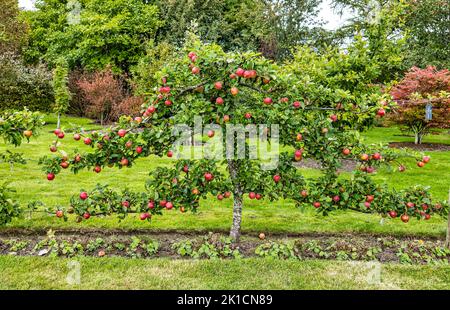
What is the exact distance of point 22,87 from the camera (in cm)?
1764

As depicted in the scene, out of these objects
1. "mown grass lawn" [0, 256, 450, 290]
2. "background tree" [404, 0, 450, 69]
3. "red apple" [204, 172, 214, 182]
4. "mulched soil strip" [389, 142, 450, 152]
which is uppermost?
"background tree" [404, 0, 450, 69]

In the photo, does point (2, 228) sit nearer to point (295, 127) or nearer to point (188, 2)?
point (295, 127)

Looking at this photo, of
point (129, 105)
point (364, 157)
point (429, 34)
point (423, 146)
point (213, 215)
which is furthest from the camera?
point (429, 34)

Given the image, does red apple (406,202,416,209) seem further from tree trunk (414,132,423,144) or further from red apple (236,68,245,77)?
tree trunk (414,132,423,144)

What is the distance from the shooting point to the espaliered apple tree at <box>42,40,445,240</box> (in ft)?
14.7

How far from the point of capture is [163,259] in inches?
177

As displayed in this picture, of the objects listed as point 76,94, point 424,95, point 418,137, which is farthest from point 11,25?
point 418,137

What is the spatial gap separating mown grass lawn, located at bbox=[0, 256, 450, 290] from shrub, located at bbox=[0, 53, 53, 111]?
14356mm

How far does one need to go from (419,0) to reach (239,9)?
1073cm

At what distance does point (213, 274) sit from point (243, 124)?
1.69 meters

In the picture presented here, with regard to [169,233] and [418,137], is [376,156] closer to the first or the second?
[169,233]

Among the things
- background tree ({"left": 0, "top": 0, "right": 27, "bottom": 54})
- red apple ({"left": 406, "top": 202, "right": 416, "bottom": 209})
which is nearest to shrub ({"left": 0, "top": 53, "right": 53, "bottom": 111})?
background tree ({"left": 0, "top": 0, "right": 27, "bottom": 54})

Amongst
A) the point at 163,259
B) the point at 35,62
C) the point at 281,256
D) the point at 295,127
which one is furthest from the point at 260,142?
the point at 35,62

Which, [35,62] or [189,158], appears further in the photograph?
[35,62]
